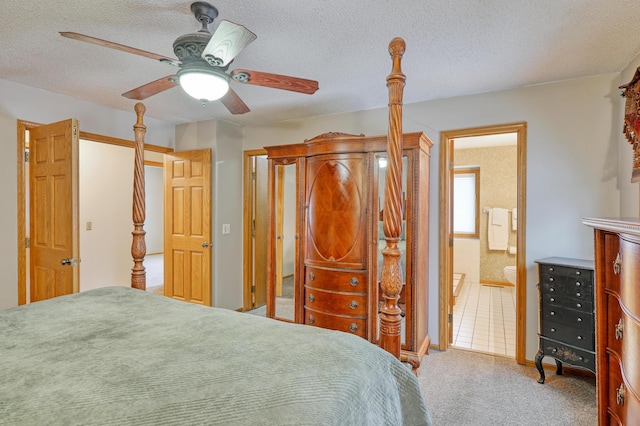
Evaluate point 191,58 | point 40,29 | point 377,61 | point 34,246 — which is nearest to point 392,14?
point 377,61

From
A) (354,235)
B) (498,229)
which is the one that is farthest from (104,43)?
(498,229)

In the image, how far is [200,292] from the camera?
395 cm

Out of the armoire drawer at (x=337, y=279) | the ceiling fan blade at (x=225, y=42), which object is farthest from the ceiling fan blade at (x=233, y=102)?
the armoire drawer at (x=337, y=279)

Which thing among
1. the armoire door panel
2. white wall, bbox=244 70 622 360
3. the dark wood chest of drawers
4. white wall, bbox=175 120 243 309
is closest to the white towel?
white wall, bbox=244 70 622 360

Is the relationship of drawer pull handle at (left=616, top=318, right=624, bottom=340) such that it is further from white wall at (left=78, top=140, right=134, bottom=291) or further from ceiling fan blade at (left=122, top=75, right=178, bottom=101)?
white wall at (left=78, top=140, right=134, bottom=291)

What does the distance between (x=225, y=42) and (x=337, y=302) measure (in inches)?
83.6

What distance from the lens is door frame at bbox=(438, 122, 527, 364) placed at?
284 cm

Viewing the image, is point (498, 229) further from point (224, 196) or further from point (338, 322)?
point (224, 196)

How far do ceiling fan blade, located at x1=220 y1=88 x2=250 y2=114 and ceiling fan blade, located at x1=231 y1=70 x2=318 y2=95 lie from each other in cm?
22

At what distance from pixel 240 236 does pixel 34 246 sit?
203 cm

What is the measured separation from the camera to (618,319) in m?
1.38

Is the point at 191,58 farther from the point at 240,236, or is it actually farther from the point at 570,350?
the point at 570,350

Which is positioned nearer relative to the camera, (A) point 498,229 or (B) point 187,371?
(B) point 187,371

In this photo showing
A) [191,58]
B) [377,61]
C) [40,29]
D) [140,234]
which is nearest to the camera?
[191,58]
